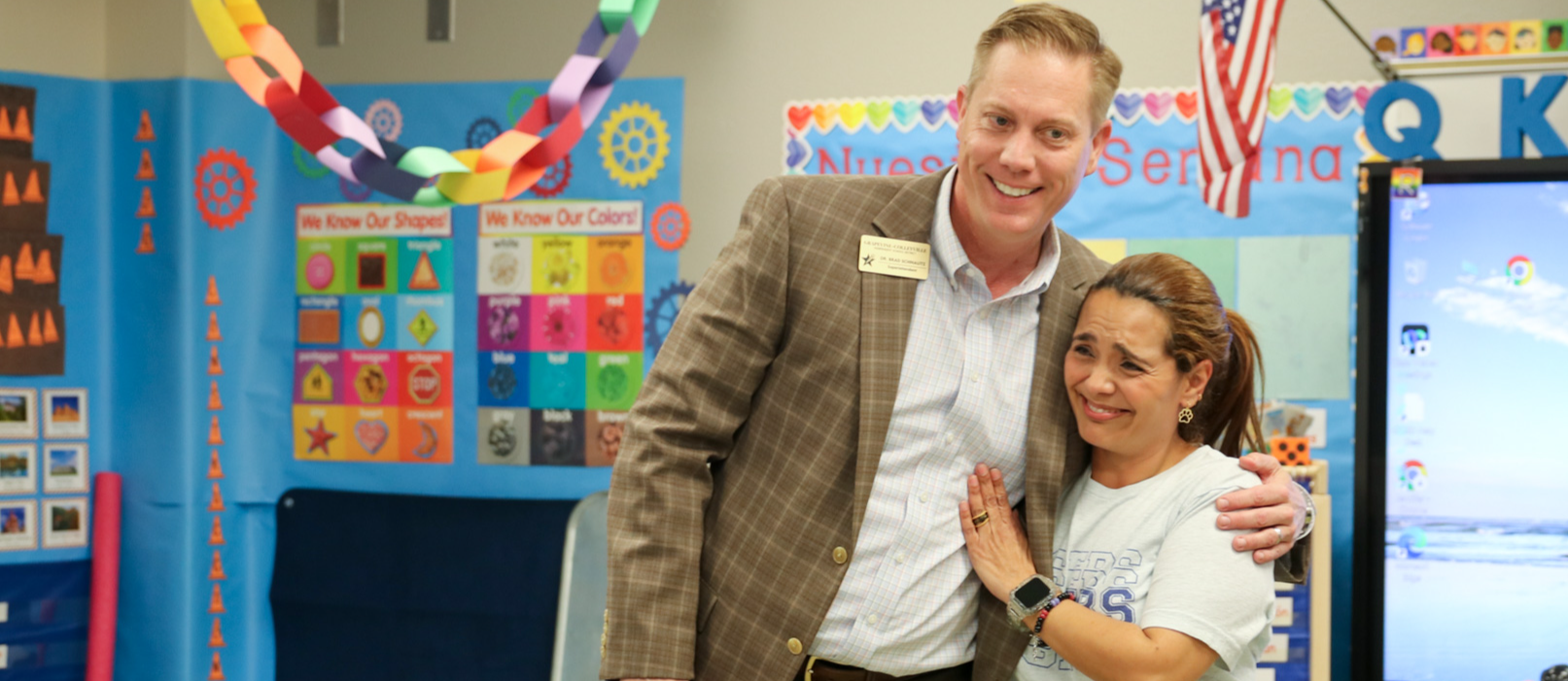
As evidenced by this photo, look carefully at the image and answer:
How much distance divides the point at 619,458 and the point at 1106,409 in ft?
2.31

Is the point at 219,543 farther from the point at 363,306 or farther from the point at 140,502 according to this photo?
the point at 363,306

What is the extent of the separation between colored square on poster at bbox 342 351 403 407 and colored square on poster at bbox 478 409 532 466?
30 cm

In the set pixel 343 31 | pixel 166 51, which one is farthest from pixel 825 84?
pixel 166 51

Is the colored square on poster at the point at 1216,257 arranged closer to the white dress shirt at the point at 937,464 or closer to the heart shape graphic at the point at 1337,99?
the heart shape graphic at the point at 1337,99

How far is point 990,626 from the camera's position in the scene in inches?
64.6

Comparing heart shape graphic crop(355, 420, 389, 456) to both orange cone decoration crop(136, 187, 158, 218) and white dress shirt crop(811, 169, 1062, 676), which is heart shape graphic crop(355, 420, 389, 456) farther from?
white dress shirt crop(811, 169, 1062, 676)

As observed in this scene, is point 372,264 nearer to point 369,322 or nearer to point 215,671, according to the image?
point 369,322

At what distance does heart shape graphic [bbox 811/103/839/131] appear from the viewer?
313 cm

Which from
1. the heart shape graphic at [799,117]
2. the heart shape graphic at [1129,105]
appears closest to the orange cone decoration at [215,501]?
the heart shape graphic at [799,117]

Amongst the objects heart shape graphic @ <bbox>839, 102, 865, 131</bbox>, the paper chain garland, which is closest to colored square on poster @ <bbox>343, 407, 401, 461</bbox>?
the paper chain garland

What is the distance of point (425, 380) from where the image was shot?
11.0 feet

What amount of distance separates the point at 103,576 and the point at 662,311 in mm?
1834

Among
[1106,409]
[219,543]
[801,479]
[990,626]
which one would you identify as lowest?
[219,543]

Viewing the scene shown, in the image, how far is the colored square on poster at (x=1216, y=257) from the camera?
2.91 meters
